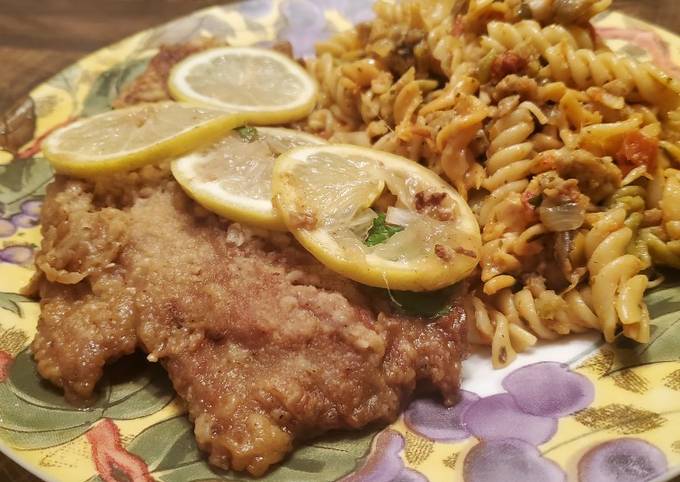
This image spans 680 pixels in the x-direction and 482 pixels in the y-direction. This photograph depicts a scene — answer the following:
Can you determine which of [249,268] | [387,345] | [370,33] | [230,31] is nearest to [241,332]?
[249,268]

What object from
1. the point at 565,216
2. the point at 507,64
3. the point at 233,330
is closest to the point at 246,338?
the point at 233,330

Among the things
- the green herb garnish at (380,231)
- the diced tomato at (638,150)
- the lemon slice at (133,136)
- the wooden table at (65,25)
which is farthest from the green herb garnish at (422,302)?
the wooden table at (65,25)

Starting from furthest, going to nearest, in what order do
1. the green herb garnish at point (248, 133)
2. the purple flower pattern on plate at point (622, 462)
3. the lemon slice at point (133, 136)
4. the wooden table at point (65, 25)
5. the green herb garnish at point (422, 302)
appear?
the wooden table at point (65, 25), the green herb garnish at point (248, 133), the lemon slice at point (133, 136), the green herb garnish at point (422, 302), the purple flower pattern on plate at point (622, 462)

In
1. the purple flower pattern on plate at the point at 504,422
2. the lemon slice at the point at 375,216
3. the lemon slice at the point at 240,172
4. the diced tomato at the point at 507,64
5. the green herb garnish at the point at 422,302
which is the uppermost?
the diced tomato at the point at 507,64

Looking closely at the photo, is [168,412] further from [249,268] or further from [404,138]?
[404,138]

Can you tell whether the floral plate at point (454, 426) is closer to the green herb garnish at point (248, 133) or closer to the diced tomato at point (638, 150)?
the diced tomato at point (638, 150)

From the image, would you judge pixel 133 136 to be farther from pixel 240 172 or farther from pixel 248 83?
pixel 248 83
